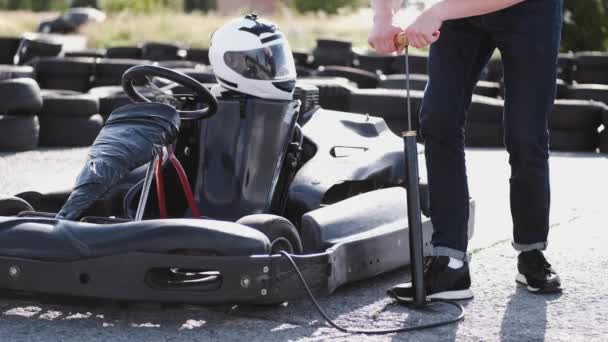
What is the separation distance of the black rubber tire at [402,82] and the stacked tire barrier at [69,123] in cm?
245

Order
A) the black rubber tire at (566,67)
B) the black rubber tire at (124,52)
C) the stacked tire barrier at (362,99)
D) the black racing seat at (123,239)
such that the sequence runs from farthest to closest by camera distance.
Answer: the black rubber tire at (124,52) → the black rubber tire at (566,67) → the stacked tire barrier at (362,99) → the black racing seat at (123,239)

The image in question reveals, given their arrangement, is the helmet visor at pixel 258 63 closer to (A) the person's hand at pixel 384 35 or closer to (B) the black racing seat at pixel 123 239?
(A) the person's hand at pixel 384 35

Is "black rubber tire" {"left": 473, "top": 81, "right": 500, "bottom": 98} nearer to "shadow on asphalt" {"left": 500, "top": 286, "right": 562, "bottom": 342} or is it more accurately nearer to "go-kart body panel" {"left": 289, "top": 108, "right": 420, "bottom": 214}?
"go-kart body panel" {"left": 289, "top": 108, "right": 420, "bottom": 214}

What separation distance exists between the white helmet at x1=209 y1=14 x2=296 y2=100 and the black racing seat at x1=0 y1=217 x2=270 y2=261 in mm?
943

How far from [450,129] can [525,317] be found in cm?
55

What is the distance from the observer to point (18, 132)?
7184 mm

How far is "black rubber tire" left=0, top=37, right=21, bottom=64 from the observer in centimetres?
1219

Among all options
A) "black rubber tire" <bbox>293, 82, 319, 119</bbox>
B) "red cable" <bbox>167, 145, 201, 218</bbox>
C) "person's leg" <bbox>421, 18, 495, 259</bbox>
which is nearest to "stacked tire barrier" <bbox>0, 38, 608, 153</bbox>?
"black rubber tire" <bbox>293, 82, 319, 119</bbox>

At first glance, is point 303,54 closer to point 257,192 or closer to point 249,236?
point 257,192

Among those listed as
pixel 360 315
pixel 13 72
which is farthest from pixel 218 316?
pixel 13 72

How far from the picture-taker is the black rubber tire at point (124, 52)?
12.4 meters

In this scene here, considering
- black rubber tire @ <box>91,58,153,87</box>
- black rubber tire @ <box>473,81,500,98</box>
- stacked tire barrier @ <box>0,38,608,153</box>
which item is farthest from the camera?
black rubber tire @ <box>91,58,153,87</box>

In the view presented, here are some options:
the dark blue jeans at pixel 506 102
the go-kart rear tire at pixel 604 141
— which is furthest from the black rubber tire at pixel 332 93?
the dark blue jeans at pixel 506 102

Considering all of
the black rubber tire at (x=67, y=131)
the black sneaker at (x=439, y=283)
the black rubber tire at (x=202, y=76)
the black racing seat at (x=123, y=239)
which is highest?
the black racing seat at (x=123, y=239)
